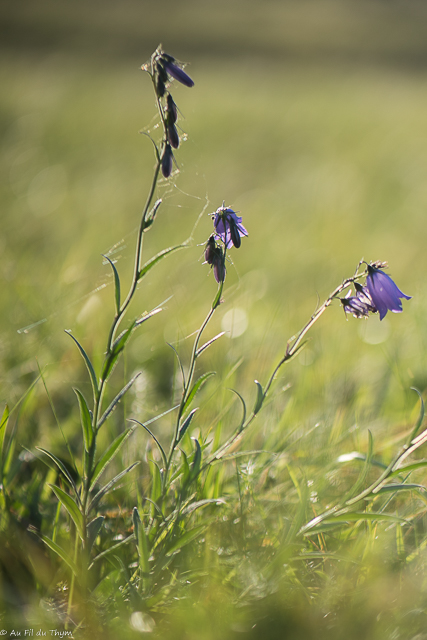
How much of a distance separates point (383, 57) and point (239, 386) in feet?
102

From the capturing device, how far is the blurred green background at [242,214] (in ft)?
7.72

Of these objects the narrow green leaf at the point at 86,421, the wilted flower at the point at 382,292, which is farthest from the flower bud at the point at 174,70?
the narrow green leaf at the point at 86,421

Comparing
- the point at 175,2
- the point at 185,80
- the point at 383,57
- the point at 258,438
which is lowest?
the point at 258,438

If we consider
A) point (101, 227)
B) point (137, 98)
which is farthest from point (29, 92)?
point (101, 227)

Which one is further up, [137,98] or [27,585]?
[137,98]

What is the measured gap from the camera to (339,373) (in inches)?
92.7

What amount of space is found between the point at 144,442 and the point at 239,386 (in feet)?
1.92

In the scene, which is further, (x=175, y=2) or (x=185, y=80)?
(x=175, y=2)

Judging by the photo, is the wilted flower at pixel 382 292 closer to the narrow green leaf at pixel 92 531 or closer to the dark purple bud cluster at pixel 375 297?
the dark purple bud cluster at pixel 375 297

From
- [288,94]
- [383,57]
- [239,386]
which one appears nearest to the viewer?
[239,386]

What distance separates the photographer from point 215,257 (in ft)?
4.25

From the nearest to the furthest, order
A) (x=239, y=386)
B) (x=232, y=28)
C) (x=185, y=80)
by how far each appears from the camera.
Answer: (x=185, y=80) → (x=239, y=386) → (x=232, y=28)

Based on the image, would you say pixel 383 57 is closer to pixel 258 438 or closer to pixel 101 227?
pixel 101 227

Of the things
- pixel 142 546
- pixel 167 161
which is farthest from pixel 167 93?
pixel 142 546
